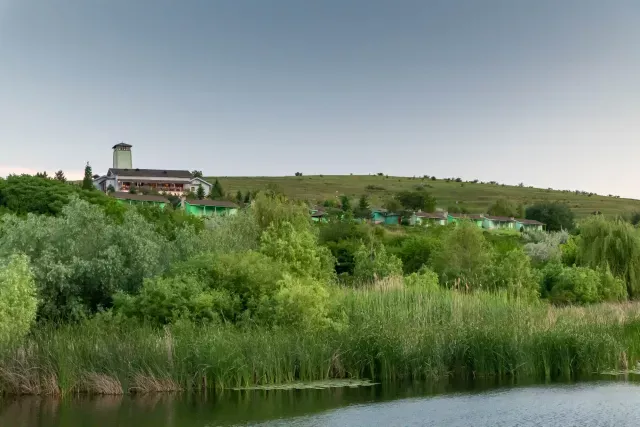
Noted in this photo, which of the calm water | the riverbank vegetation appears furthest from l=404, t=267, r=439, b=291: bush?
the calm water

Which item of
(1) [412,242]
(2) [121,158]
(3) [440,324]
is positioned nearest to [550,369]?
(3) [440,324]

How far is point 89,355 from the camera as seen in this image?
20797 mm

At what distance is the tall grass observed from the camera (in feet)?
67.9

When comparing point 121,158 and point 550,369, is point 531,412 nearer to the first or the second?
point 550,369

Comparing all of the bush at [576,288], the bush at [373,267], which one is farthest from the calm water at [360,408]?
the bush at [576,288]

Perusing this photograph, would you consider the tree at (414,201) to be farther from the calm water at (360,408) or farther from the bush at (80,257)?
the calm water at (360,408)

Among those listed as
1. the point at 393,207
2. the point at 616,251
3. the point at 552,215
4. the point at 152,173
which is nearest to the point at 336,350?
the point at 616,251

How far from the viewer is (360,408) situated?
18.9 m

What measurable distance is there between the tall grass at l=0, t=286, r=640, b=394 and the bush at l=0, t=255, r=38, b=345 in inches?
20.4

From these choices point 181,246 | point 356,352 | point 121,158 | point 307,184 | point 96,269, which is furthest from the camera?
point 307,184

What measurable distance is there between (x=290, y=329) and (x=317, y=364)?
1.97 metres

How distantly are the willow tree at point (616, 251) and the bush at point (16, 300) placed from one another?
31574mm

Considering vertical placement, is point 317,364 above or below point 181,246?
below

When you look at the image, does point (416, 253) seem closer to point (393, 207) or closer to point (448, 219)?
point (448, 219)
